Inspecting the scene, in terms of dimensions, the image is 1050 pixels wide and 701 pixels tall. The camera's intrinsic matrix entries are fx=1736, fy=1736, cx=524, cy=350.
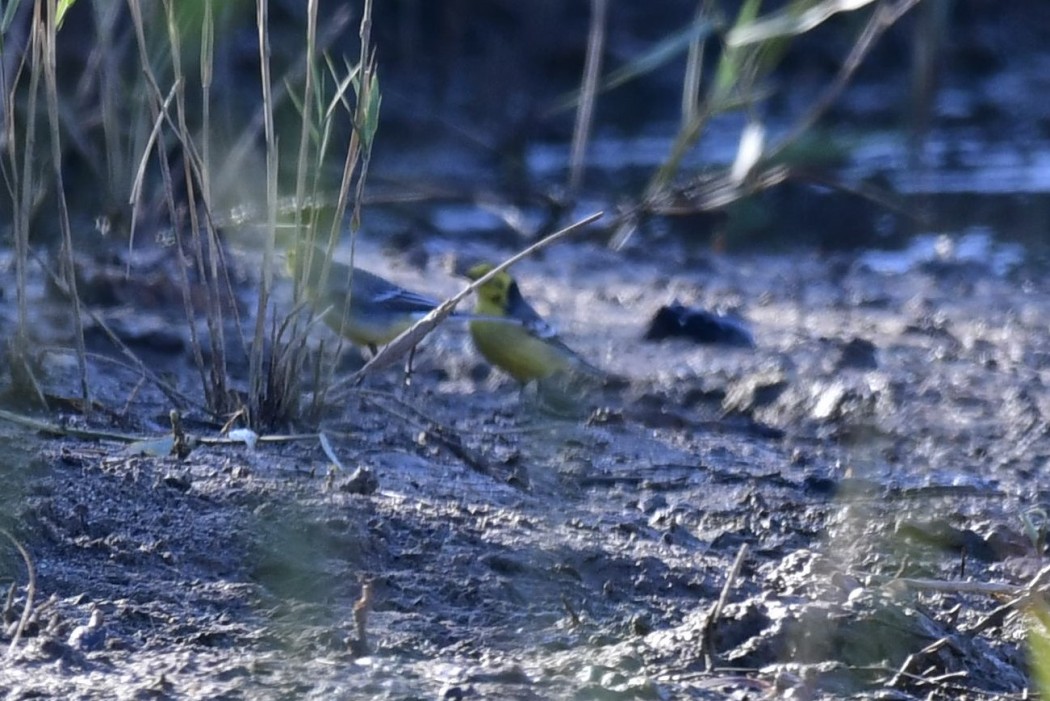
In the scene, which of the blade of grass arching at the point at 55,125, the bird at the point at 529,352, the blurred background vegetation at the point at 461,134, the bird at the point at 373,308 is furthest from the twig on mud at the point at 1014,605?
the bird at the point at 373,308

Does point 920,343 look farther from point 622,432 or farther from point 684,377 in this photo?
point 622,432

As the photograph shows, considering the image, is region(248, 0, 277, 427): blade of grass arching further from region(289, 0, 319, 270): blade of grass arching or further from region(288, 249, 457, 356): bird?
region(288, 249, 457, 356): bird

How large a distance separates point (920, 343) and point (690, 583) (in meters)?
3.30

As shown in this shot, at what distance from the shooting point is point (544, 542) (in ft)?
11.9

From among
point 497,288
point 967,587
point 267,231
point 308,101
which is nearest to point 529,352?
point 497,288

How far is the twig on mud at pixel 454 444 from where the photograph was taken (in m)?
4.16

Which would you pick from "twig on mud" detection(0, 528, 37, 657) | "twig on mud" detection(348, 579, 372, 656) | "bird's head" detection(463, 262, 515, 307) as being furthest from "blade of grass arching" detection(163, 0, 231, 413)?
"bird's head" detection(463, 262, 515, 307)

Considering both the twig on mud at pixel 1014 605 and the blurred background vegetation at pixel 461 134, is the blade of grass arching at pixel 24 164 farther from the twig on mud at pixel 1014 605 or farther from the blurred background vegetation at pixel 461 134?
the twig on mud at pixel 1014 605

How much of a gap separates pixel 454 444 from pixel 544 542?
0.75 m

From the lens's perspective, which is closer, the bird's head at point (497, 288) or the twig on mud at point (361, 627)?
the twig on mud at point (361, 627)

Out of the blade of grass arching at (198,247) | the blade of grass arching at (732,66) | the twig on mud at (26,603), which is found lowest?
the twig on mud at (26,603)

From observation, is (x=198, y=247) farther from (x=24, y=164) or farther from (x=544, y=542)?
(x=544, y=542)

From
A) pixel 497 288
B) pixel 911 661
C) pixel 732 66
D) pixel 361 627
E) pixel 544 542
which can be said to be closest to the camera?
pixel 361 627

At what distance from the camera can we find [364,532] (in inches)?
136
